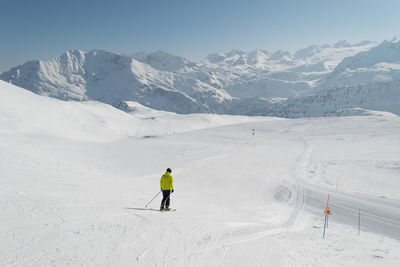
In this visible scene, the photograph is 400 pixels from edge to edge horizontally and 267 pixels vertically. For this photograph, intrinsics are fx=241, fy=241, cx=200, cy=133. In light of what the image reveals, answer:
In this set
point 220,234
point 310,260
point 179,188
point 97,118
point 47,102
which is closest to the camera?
point 310,260

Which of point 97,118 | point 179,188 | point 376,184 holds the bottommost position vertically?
point 179,188

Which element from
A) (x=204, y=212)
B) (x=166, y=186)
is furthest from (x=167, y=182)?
(x=204, y=212)

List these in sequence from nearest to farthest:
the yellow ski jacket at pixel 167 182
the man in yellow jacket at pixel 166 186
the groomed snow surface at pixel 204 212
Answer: the groomed snow surface at pixel 204 212
the man in yellow jacket at pixel 166 186
the yellow ski jacket at pixel 167 182

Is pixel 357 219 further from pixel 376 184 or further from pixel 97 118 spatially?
pixel 97 118

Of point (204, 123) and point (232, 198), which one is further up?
point (204, 123)

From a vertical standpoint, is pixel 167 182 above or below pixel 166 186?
above

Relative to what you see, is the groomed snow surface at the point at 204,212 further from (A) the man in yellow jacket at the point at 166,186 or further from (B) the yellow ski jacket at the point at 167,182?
(B) the yellow ski jacket at the point at 167,182

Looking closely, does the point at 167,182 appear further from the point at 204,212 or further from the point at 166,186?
the point at 204,212

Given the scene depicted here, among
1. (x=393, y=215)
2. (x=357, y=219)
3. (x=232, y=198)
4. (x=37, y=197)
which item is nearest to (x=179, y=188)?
(x=232, y=198)

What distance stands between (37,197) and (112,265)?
6258 millimetres

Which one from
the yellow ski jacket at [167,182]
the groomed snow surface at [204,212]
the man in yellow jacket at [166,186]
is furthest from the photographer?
the yellow ski jacket at [167,182]

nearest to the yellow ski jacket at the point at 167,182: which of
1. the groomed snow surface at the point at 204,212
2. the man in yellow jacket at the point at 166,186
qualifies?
the man in yellow jacket at the point at 166,186

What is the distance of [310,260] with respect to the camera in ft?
24.8

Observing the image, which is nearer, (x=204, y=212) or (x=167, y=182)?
(x=167, y=182)
